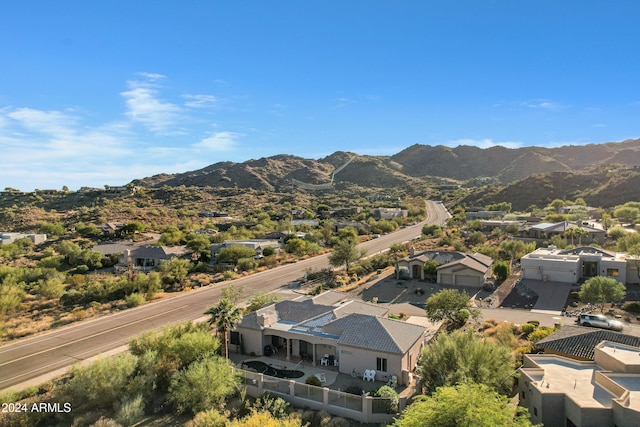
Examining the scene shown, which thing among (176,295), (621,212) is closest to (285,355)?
(176,295)

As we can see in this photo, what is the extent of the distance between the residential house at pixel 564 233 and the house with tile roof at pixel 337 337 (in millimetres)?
40149

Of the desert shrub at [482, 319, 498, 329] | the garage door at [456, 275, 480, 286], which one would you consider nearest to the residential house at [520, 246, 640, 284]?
the garage door at [456, 275, 480, 286]

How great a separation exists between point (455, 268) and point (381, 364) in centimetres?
2457

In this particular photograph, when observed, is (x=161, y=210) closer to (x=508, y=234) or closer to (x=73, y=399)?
(x=508, y=234)

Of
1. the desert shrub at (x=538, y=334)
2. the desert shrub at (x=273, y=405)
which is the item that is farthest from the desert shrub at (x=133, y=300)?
the desert shrub at (x=538, y=334)

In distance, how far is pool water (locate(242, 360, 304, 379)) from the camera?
2391 centimetres

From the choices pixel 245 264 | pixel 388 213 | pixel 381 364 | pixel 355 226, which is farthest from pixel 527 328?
pixel 388 213

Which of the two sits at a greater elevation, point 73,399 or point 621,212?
point 621,212

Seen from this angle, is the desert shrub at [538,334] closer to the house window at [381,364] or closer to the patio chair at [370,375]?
the house window at [381,364]

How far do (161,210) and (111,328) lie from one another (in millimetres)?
82778

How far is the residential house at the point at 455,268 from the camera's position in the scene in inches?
1725

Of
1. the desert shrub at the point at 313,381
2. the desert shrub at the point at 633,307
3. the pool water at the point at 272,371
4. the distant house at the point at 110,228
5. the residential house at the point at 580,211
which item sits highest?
the residential house at the point at 580,211

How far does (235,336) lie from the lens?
92.1ft

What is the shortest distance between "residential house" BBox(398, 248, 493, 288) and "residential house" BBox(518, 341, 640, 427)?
22810 millimetres
